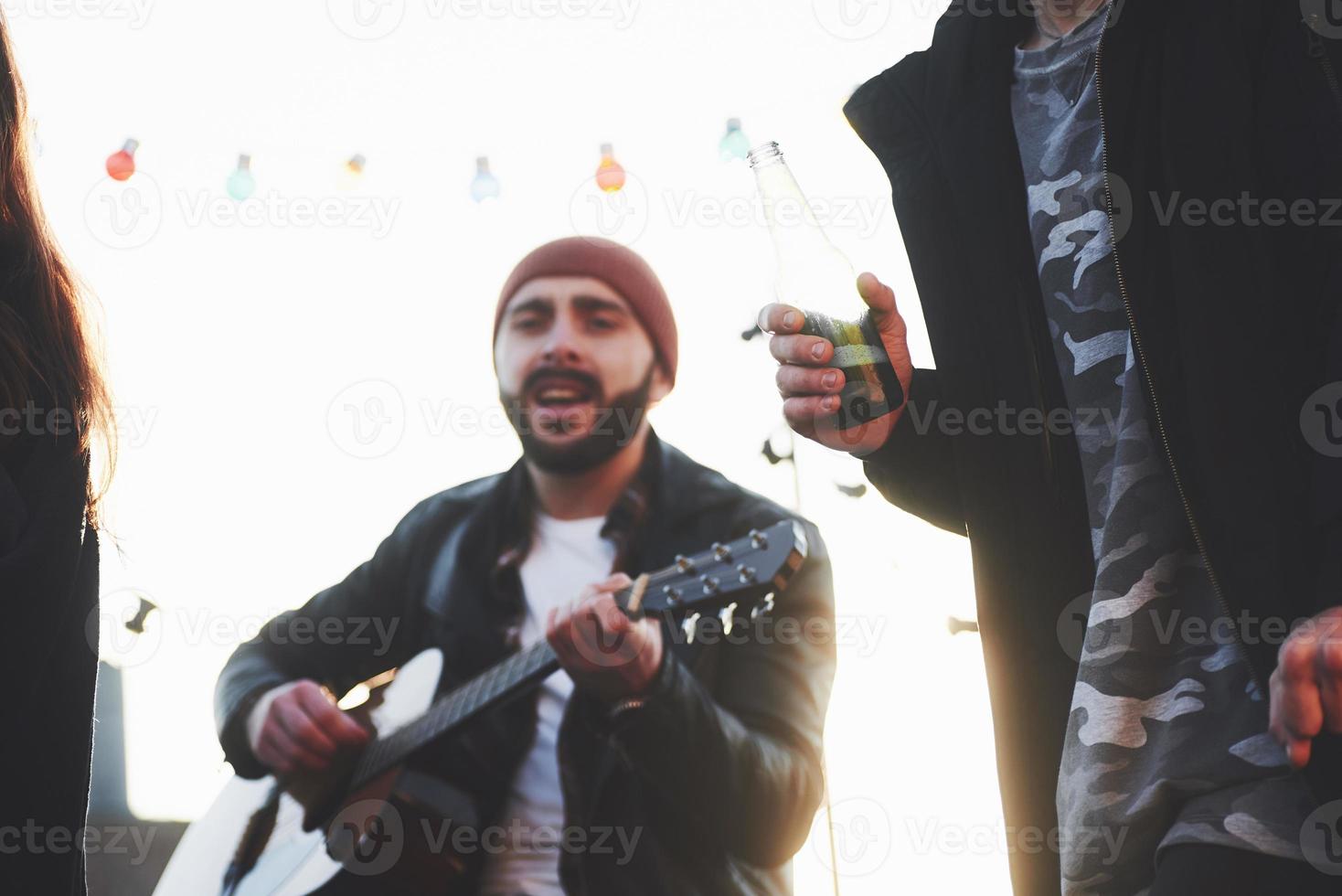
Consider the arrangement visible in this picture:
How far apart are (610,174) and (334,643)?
1190 millimetres

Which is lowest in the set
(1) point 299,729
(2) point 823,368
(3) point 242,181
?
(1) point 299,729

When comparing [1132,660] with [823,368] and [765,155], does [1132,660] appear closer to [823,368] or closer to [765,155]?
[823,368]

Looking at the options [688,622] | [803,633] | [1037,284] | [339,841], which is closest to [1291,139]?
[1037,284]

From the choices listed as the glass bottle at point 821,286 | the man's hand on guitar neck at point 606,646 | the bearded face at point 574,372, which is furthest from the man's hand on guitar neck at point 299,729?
the glass bottle at point 821,286

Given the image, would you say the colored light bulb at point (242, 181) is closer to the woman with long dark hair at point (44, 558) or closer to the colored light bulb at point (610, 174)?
the colored light bulb at point (610, 174)

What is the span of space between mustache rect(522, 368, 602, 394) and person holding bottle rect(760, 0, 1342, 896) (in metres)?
1.26

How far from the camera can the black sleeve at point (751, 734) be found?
197 cm

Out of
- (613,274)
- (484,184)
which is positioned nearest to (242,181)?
(484,184)

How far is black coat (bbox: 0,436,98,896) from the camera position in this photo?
3.07 ft

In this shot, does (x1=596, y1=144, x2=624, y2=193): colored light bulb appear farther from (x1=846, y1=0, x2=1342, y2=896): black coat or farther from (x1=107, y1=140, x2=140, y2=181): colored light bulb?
(x1=846, y1=0, x2=1342, y2=896): black coat

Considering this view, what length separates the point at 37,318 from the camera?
1.06m

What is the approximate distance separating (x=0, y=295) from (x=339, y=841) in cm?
126

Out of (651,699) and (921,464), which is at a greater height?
(921,464)

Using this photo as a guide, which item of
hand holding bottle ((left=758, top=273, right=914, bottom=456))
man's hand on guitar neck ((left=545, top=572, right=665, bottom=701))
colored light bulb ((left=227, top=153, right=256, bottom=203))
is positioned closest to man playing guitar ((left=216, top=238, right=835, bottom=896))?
man's hand on guitar neck ((left=545, top=572, right=665, bottom=701))
